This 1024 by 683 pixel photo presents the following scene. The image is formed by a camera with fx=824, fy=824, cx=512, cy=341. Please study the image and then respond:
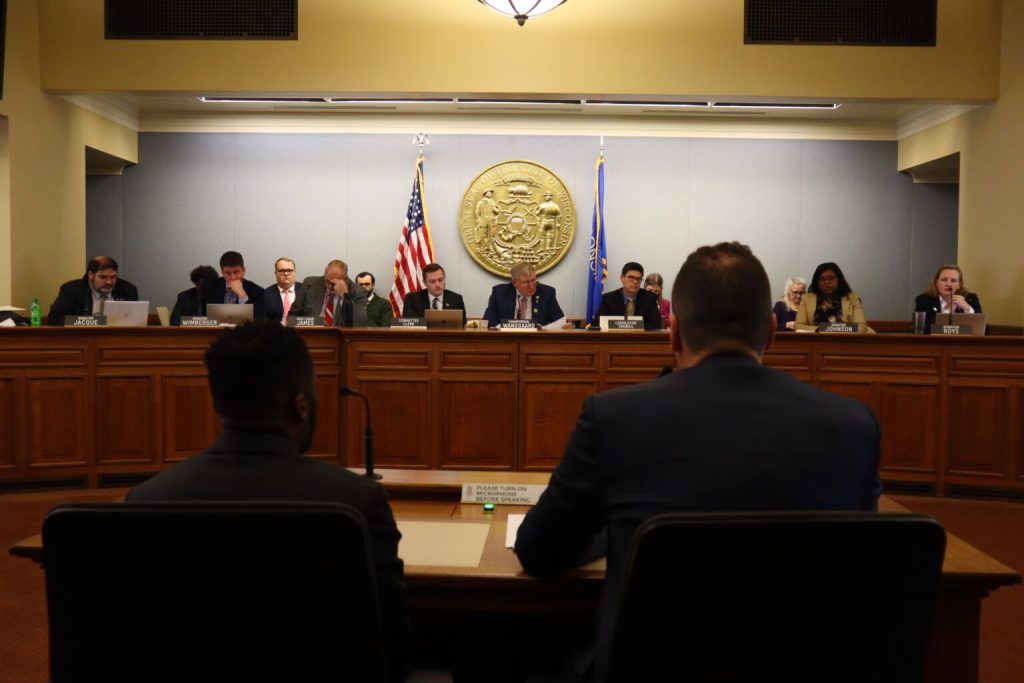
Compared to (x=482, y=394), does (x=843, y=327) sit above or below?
above

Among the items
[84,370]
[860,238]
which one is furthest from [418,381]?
[860,238]

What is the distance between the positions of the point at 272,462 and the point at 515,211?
7.74 m

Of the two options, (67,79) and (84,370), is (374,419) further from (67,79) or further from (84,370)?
(67,79)

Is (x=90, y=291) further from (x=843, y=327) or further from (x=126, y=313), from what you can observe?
(x=843, y=327)

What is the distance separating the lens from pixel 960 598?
1599 millimetres

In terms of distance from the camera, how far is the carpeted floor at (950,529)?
2799 millimetres

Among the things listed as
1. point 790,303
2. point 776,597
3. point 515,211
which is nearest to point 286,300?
point 515,211

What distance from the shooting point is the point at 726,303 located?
1368mm

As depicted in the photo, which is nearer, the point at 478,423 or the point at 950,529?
the point at 950,529

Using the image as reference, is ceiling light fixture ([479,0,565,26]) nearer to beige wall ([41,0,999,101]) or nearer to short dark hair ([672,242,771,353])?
beige wall ([41,0,999,101])

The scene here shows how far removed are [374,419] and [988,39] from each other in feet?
19.2

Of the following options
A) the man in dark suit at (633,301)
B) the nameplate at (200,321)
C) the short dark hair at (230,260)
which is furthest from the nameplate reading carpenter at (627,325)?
the short dark hair at (230,260)

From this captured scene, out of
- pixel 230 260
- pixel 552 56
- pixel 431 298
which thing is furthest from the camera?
pixel 431 298

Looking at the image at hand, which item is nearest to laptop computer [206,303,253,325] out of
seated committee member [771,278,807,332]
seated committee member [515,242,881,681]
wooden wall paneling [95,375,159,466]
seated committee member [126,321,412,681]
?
wooden wall paneling [95,375,159,466]
